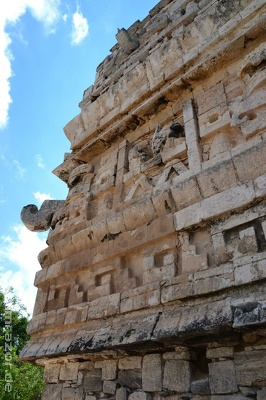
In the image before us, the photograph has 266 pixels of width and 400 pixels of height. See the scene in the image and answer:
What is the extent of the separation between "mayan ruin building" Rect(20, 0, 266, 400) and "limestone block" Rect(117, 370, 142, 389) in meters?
0.01

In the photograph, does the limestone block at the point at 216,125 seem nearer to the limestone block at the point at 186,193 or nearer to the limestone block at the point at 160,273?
the limestone block at the point at 186,193

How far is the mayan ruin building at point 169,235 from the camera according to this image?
241cm

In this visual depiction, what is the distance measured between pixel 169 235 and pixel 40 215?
119 inches

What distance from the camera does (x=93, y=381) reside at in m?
3.29

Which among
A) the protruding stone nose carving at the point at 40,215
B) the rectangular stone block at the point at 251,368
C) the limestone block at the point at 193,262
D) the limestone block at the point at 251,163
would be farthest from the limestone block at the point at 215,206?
the protruding stone nose carving at the point at 40,215

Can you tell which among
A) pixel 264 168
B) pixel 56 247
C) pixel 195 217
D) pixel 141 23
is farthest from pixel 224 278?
pixel 141 23

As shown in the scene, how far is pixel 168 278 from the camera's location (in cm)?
288

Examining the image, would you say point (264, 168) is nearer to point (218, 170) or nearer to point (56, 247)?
point (218, 170)

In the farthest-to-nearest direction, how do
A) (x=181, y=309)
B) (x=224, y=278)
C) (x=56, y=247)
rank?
1. (x=56, y=247)
2. (x=181, y=309)
3. (x=224, y=278)

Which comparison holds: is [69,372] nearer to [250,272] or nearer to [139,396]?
[139,396]

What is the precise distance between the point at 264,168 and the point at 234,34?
205 centimetres

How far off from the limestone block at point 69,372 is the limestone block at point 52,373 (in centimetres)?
9

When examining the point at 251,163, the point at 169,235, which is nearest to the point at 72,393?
the point at 169,235

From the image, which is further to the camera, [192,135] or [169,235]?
[192,135]
